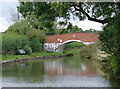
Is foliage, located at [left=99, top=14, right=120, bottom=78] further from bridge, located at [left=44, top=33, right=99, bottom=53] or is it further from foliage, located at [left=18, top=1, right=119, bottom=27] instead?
bridge, located at [left=44, top=33, right=99, bottom=53]

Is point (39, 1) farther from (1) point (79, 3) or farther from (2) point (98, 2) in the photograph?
(2) point (98, 2)

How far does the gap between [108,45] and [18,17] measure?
64.5 ft

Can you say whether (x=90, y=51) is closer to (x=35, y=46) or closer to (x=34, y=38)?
(x=35, y=46)

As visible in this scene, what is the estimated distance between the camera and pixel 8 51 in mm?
18906

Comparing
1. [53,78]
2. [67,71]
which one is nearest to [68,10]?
[53,78]

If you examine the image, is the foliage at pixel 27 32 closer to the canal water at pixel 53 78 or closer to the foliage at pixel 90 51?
the foliage at pixel 90 51

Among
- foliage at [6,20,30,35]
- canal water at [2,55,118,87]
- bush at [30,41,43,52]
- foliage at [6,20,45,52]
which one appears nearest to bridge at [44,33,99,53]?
bush at [30,41,43,52]

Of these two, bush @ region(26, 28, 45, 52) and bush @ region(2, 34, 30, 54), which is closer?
bush @ region(2, 34, 30, 54)

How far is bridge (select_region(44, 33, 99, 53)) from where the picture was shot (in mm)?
28034

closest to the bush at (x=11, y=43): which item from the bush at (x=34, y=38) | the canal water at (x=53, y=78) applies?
the bush at (x=34, y=38)

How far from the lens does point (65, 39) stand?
29.5 meters

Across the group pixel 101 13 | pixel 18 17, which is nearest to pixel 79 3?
pixel 101 13

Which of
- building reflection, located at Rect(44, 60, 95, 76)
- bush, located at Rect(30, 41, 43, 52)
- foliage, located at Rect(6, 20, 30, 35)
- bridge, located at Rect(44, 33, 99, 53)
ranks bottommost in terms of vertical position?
building reflection, located at Rect(44, 60, 95, 76)

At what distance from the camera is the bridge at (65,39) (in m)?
28.0
